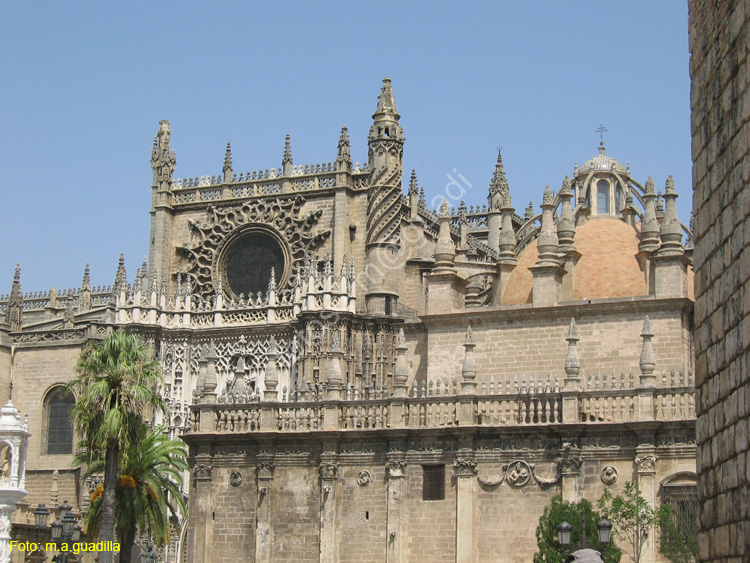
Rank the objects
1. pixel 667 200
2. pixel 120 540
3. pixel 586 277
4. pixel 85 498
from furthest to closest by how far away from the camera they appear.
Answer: pixel 85 498, pixel 586 277, pixel 667 200, pixel 120 540

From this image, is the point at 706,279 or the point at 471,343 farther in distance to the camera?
the point at 471,343

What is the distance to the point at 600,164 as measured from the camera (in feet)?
143

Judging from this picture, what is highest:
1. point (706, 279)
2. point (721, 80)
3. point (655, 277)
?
point (655, 277)

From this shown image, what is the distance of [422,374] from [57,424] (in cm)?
1911

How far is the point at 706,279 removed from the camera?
12977 mm

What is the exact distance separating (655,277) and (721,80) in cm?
1951

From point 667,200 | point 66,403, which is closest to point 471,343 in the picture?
point 667,200

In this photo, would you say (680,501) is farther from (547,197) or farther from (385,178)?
(385,178)

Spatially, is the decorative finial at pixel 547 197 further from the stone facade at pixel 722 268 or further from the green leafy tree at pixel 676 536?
the stone facade at pixel 722 268

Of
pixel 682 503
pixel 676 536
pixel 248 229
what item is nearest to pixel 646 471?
pixel 682 503

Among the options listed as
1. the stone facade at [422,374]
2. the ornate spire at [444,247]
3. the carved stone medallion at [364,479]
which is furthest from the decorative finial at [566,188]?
the carved stone medallion at [364,479]

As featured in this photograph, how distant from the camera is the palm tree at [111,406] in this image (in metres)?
27.3

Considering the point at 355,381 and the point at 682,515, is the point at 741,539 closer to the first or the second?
the point at 682,515

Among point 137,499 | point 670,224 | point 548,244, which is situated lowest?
point 137,499
